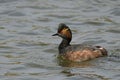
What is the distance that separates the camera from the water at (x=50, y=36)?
1477 centimetres

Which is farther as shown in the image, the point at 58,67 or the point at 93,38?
the point at 93,38

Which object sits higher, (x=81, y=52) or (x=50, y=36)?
(x=81, y=52)

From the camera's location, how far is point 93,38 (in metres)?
18.5

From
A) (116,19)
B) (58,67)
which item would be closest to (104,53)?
(58,67)

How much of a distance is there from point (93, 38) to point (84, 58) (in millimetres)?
2502

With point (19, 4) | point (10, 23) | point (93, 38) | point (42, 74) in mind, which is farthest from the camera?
point (19, 4)

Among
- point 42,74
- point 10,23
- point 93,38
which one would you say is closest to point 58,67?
point 42,74

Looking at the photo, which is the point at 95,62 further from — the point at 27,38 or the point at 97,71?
the point at 27,38

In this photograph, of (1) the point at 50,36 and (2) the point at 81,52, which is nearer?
(2) the point at 81,52

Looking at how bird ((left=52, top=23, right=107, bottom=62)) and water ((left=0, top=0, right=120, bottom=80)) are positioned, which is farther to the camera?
bird ((left=52, top=23, right=107, bottom=62))

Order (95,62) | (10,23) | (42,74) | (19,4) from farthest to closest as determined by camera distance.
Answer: (19,4) → (10,23) → (95,62) → (42,74)

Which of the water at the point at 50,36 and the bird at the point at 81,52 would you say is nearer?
the water at the point at 50,36

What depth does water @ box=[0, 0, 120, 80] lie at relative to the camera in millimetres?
14773

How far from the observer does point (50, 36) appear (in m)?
18.8
